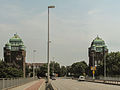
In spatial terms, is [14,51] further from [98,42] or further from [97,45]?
[98,42]

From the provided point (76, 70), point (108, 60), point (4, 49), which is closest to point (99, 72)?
point (108, 60)

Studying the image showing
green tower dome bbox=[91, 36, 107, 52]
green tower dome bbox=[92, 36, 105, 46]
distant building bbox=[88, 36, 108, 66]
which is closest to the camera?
distant building bbox=[88, 36, 108, 66]

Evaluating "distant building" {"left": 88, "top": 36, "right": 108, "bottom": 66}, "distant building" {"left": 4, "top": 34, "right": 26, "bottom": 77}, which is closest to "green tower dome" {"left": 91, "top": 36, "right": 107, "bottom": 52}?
"distant building" {"left": 88, "top": 36, "right": 108, "bottom": 66}

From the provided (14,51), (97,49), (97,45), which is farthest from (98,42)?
(14,51)

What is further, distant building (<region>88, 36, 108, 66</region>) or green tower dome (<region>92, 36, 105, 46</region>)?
green tower dome (<region>92, 36, 105, 46</region>)

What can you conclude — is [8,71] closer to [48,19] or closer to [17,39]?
[48,19]

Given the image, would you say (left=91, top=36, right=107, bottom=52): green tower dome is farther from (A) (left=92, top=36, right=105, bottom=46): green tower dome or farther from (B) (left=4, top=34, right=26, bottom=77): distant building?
(B) (left=4, top=34, right=26, bottom=77): distant building

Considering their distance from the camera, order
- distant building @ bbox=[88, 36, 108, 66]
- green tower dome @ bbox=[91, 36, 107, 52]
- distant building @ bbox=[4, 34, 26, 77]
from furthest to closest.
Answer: distant building @ bbox=[4, 34, 26, 77]
green tower dome @ bbox=[91, 36, 107, 52]
distant building @ bbox=[88, 36, 108, 66]

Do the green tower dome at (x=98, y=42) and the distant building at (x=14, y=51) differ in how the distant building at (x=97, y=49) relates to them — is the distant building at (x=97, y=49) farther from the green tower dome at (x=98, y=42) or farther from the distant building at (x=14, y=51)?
the distant building at (x=14, y=51)

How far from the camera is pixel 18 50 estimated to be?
17312 centimetres

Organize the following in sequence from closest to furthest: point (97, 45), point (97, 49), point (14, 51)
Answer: point (97, 45) < point (97, 49) < point (14, 51)

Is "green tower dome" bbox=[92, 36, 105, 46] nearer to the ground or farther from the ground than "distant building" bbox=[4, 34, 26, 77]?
farther from the ground

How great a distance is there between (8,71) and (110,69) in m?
42.4

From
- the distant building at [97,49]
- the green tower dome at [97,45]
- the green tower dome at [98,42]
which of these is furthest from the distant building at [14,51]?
the green tower dome at [98,42]
